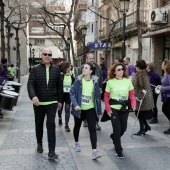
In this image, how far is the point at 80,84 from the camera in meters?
5.61

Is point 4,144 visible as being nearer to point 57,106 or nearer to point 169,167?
point 57,106

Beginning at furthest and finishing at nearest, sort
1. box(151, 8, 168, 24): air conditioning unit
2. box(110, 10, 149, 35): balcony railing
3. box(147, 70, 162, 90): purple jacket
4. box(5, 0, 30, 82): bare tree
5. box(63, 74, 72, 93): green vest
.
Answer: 1. box(5, 0, 30, 82): bare tree
2. box(110, 10, 149, 35): balcony railing
3. box(151, 8, 168, 24): air conditioning unit
4. box(147, 70, 162, 90): purple jacket
5. box(63, 74, 72, 93): green vest

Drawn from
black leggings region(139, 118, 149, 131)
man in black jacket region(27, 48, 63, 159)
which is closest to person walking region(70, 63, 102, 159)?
man in black jacket region(27, 48, 63, 159)

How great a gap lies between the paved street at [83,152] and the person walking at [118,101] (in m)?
0.40

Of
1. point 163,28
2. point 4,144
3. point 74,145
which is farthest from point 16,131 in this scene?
point 163,28

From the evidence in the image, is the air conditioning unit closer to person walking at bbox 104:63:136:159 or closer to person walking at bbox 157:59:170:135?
person walking at bbox 157:59:170:135

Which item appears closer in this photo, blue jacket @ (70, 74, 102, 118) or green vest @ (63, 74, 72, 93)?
blue jacket @ (70, 74, 102, 118)

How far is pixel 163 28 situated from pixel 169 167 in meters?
14.0

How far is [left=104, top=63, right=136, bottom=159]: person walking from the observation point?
5.53 m

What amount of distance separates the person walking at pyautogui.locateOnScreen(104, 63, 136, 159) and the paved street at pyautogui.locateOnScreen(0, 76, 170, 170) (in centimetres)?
40

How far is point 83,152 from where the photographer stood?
5867mm

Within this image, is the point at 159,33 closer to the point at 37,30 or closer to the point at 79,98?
the point at 79,98

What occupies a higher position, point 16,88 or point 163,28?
point 163,28

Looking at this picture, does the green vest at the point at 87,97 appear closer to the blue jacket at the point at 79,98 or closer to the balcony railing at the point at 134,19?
the blue jacket at the point at 79,98
